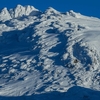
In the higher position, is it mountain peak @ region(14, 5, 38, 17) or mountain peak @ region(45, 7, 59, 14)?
mountain peak @ region(14, 5, 38, 17)

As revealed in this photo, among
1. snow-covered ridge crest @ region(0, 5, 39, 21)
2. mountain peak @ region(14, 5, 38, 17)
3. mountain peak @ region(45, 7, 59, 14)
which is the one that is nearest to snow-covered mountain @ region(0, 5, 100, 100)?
mountain peak @ region(45, 7, 59, 14)

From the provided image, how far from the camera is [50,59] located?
41.3m

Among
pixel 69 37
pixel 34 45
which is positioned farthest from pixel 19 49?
pixel 69 37

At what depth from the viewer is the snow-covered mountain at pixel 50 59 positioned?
34875 millimetres

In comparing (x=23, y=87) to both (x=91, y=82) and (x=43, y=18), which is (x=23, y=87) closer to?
(x=91, y=82)

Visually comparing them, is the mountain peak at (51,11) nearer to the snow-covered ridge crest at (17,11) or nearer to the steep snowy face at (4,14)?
the snow-covered ridge crest at (17,11)

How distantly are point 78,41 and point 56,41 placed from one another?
303cm

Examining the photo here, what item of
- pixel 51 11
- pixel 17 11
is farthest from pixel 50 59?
pixel 17 11

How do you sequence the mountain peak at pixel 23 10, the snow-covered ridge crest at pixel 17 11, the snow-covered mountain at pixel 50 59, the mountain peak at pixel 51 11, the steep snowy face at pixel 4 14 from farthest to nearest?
the mountain peak at pixel 23 10
the snow-covered ridge crest at pixel 17 11
the steep snowy face at pixel 4 14
the mountain peak at pixel 51 11
the snow-covered mountain at pixel 50 59

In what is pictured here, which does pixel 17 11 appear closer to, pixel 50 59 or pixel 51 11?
pixel 51 11

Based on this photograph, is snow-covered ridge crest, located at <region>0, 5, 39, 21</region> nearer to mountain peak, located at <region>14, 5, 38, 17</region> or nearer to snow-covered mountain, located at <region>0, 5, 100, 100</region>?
mountain peak, located at <region>14, 5, 38, 17</region>

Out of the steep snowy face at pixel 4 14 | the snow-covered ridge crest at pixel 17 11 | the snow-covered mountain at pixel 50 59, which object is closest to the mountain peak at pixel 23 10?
the snow-covered ridge crest at pixel 17 11

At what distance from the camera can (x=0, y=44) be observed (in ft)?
164

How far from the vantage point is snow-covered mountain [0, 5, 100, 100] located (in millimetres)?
34875
